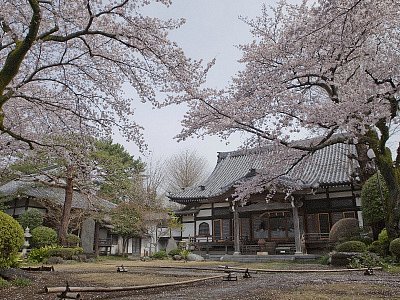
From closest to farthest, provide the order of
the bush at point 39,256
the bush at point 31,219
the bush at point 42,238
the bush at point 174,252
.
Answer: the bush at point 39,256
the bush at point 42,238
the bush at point 31,219
the bush at point 174,252

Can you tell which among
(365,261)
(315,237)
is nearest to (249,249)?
(315,237)

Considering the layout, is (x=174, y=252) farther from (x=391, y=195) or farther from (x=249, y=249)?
(x=391, y=195)

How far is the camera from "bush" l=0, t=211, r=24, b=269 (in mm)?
6980

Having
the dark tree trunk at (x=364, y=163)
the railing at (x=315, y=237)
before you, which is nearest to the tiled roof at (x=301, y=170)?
the dark tree trunk at (x=364, y=163)

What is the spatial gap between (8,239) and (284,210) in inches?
583

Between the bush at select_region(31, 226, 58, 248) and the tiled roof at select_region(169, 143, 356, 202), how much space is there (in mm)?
7367

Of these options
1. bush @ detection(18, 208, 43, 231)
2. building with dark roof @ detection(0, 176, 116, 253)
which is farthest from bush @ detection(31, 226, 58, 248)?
building with dark roof @ detection(0, 176, 116, 253)

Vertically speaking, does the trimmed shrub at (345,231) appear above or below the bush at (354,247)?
above

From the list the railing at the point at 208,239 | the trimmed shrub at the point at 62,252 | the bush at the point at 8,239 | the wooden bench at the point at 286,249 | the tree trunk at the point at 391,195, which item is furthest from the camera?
the railing at the point at 208,239

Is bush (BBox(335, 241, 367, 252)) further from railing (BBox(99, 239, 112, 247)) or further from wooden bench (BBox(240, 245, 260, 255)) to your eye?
railing (BBox(99, 239, 112, 247))

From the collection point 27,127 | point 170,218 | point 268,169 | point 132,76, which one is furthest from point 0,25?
point 170,218

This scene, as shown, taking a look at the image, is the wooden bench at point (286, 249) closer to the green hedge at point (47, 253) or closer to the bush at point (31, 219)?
the green hedge at point (47, 253)

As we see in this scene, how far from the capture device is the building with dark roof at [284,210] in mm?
17250

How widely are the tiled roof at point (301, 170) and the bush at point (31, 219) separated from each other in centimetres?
800
